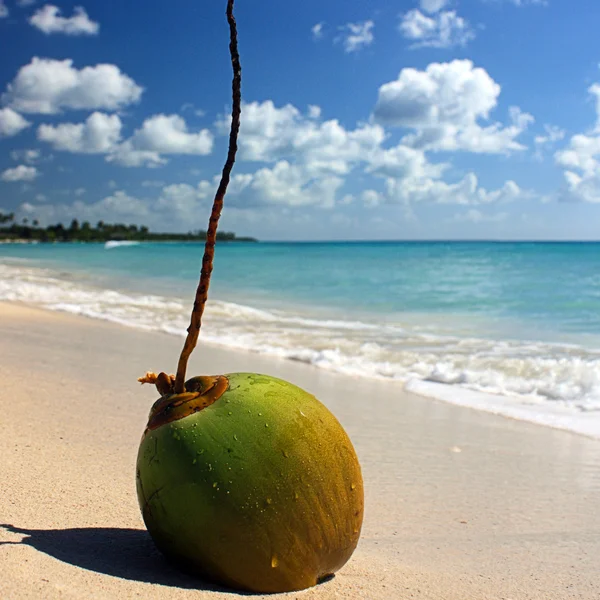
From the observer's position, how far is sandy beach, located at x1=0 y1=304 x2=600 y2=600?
2.11 meters

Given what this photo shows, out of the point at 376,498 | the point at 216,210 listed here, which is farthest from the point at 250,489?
the point at 376,498

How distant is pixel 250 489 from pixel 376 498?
74.2 inches

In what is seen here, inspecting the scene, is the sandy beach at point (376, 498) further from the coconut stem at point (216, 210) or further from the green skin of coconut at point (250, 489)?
the coconut stem at point (216, 210)

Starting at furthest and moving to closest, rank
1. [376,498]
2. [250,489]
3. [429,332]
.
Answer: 1. [429,332]
2. [376,498]
3. [250,489]

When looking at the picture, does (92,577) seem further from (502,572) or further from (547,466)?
(547,466)

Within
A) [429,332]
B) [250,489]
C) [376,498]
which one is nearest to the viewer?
[250,489]

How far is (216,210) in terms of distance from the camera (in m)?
1.97

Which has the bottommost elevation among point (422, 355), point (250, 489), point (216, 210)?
point (422, 355)

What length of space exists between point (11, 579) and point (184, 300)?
51.8 feet

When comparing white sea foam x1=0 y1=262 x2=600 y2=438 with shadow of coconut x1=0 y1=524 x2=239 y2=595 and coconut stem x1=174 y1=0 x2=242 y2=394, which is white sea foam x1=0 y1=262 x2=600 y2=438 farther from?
coconut stem x1=174 y1=0 x2=242 y2=394

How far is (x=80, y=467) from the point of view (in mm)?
3283

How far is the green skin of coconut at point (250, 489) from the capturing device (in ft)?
6.10

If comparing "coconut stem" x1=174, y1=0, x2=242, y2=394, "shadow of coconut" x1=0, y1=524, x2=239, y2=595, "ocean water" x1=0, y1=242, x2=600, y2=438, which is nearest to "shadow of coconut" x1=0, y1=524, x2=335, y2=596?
"shadow of coconut" x1=0, y1=524, x2=239, y2=595

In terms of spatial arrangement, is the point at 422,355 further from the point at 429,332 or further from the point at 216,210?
the point at 216,210
